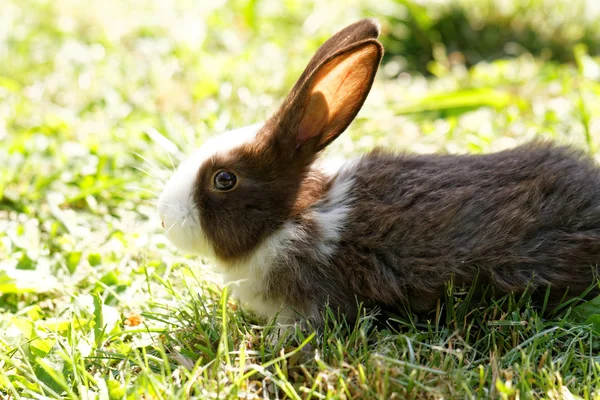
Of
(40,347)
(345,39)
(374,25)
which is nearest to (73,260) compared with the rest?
(40,347)

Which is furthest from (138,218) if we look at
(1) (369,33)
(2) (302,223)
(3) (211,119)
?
(1) (369,33)

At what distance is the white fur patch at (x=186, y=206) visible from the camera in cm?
308

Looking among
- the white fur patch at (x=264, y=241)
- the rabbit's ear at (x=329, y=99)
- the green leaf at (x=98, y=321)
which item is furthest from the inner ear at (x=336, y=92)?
the green leaf at (x=98, y=321)

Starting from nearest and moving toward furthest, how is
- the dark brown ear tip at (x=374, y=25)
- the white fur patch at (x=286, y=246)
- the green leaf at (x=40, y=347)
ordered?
the green leaf at (x=40, y=347) → the white fur patch at (x=286, y=246) → the dark brown ear tip at (x=374, y=25)

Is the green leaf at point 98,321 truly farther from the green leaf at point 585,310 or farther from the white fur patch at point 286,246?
the green leaf at point 585,310

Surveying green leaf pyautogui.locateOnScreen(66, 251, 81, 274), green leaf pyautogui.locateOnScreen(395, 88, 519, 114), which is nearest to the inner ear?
green leaf pyautogui.locateOnScreen(66, 251, 81, 274)

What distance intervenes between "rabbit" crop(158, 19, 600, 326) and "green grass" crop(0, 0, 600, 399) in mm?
141

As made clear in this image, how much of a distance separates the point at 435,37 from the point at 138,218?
4.05 meters

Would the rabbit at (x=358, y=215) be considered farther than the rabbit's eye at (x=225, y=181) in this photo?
No

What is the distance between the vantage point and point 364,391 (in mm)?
2393

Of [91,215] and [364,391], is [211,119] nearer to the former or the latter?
[91,215]

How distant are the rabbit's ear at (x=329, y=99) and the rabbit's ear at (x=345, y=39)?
9cm

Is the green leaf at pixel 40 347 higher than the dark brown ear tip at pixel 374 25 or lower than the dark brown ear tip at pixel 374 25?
lower

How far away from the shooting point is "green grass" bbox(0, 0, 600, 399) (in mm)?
2531
